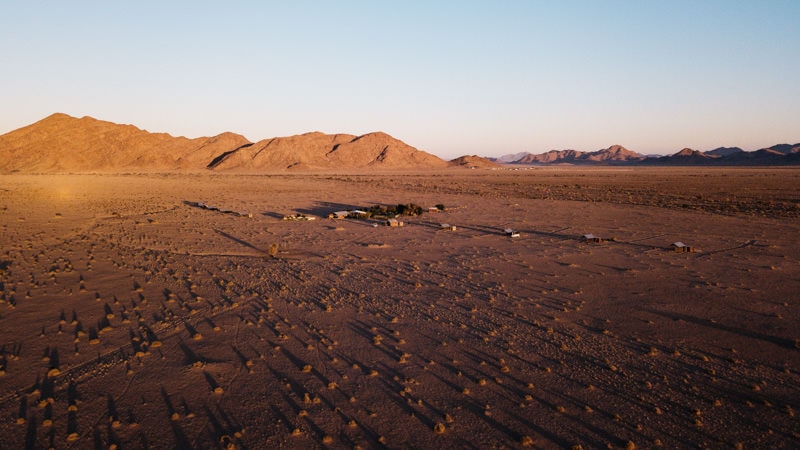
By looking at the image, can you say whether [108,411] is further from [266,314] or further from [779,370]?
[779,370]

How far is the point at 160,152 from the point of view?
389 ft

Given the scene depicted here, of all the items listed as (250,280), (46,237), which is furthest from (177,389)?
(46,237)

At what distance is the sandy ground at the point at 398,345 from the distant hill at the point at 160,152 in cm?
10233

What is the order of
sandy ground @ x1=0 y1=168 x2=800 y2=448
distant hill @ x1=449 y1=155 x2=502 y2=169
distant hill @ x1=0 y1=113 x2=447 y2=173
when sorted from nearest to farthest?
sandy ground @ x1=0 y1=168 x2=800 y2=448
distant hill @ x1=0 y1=113 x2=447 y2=173
distant hill @ x1=449 y1=155 x2=502 y2=169

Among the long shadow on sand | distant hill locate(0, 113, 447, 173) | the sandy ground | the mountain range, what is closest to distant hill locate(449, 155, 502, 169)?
the mountain range

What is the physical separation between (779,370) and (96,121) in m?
161

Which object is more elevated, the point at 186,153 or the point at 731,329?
the point at 186,153

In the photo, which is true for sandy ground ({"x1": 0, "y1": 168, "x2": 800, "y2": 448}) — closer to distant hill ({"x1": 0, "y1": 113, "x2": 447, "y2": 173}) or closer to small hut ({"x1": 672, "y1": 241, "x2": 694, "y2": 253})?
small hut ({"x1": 672, "y1": 241, "x2": 694, "y2": 253})

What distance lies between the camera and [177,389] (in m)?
6.33

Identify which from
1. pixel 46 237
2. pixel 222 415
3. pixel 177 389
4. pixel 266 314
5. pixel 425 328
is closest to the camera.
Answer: pixel 222 415

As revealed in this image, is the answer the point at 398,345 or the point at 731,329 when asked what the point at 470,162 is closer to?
the point at 731,329

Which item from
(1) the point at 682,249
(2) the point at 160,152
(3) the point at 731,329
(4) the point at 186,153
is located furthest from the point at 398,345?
(4) the point at 186,153

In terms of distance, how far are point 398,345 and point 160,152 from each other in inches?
5109

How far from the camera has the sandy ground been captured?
546cm
